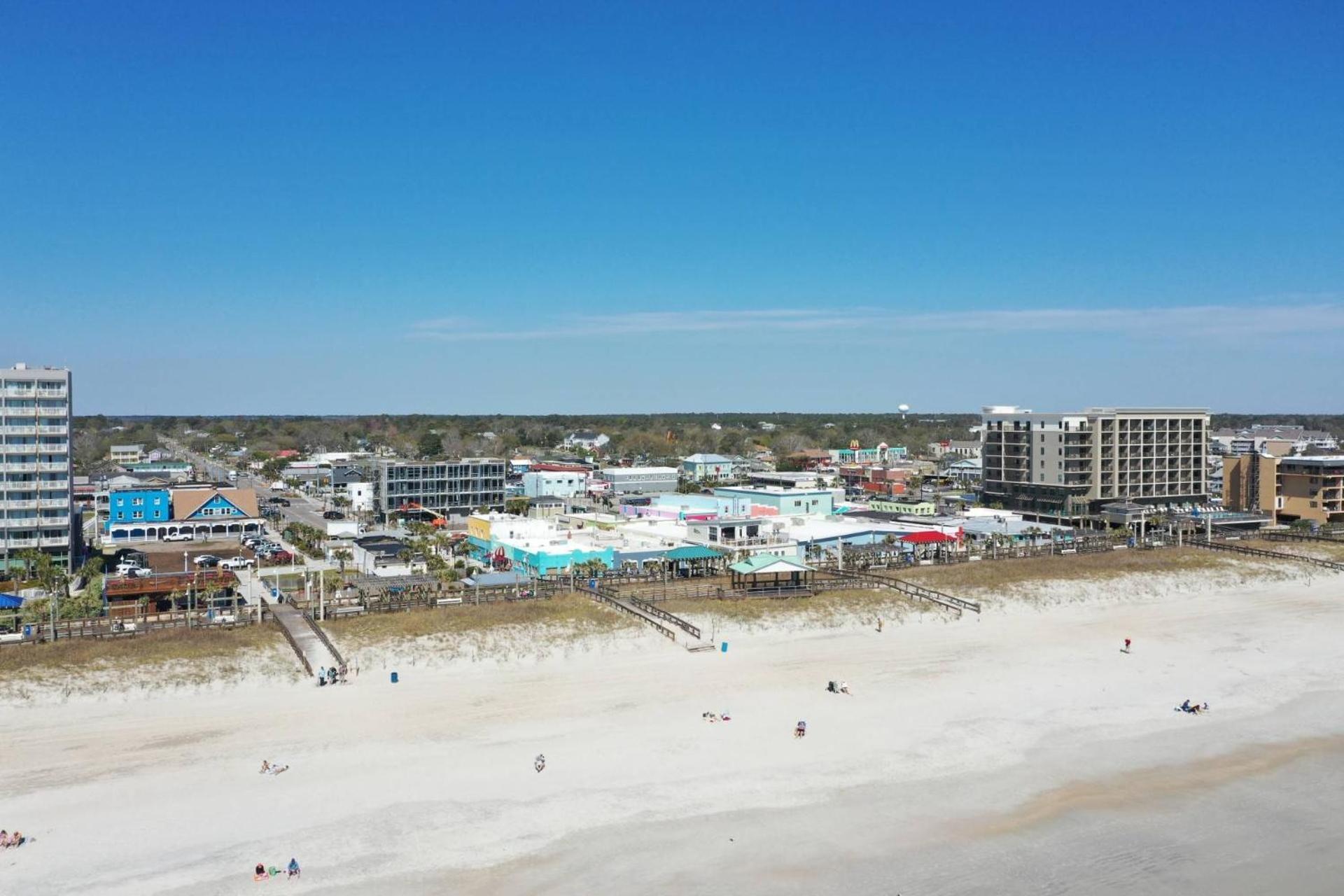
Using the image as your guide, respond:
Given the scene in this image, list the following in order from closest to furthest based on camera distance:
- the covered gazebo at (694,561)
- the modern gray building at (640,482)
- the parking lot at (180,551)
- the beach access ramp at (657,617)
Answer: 1. the beach access ramp at (657,617)
2. the covered gazebo at (694,561)
3. the parking lot at (180,551)
4. the modern gray building at (640,482)

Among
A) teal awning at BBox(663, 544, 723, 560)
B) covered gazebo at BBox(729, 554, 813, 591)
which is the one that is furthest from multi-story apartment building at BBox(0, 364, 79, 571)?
covered gazebo at BBox(729, 554, 813, 591)

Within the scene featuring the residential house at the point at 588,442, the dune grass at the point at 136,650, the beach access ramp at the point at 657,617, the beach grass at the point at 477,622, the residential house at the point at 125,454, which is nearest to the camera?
the dune grass at the point at 136,650

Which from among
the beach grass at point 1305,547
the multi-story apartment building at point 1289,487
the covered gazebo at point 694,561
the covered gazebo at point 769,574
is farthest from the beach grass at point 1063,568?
the multi-story apartment building at point 1289,487

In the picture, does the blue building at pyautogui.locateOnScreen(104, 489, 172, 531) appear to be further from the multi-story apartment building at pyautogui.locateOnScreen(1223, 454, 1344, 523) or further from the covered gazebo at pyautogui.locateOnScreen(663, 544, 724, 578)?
the multi-story apartment building at pyautogui.locateOnScreen(1223, 454, 1344, 523)

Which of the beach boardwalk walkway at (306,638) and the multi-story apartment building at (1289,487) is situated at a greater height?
the multi-story apartment building at (1289,487)

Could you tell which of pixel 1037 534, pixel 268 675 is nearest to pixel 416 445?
pixel 1037 534

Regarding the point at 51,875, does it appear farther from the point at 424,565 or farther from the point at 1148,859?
the point at 424,565

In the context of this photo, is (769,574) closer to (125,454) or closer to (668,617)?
(668,617)

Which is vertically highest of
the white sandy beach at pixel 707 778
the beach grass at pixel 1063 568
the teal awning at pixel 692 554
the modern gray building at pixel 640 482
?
the modern gray building at pixel 640 482

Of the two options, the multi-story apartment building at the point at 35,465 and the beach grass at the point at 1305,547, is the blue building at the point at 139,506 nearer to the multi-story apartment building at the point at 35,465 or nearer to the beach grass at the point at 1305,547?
the multi-story apartment building at the point at 35,465
